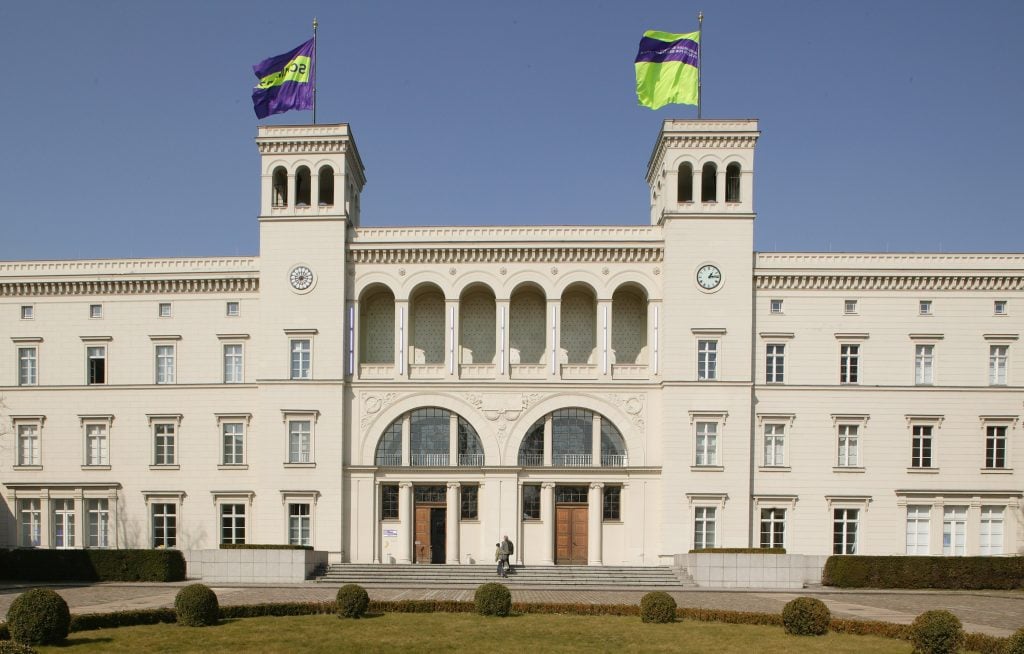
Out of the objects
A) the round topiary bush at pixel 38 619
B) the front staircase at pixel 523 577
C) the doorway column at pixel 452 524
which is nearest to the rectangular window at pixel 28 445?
the front staircase at pixel 523 577

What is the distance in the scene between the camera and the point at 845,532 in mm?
45406

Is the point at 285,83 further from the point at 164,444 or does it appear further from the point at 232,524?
the point at 232,524

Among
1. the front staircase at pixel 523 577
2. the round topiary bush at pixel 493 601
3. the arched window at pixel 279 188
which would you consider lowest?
the front staircase at pixel 523 577

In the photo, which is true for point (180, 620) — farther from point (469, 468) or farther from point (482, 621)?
point (469, 468)

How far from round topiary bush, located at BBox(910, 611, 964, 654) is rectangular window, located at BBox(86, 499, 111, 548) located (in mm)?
40383

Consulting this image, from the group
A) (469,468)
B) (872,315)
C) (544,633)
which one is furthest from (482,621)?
(872,315)

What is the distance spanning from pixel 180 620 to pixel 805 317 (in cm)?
3316

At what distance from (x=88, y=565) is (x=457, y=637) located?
24.8 metres

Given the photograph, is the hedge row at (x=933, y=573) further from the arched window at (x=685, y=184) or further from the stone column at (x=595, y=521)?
the arched window at (x=685, y=184)

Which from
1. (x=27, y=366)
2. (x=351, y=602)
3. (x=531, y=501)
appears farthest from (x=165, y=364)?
(x=351, y=602)

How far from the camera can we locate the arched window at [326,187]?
48.1 metres

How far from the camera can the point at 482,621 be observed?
28484 millimetres

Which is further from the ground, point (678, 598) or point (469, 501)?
point (469, 501)

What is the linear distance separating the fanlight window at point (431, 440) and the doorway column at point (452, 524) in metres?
1.40
